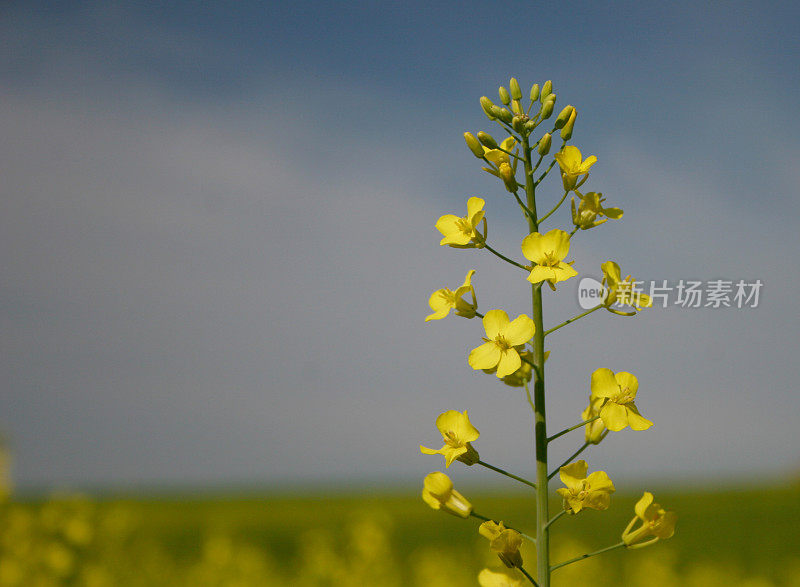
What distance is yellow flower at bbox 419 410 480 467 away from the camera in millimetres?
1998

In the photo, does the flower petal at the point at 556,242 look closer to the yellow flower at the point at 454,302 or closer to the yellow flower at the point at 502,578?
the yellow flower at the point at 454,302

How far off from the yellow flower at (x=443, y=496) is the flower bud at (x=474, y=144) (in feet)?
3.26

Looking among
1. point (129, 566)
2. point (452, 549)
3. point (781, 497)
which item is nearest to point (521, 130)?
point (129, 566)

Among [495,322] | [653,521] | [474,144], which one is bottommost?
[653,521]

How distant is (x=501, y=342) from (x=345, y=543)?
4.88 m

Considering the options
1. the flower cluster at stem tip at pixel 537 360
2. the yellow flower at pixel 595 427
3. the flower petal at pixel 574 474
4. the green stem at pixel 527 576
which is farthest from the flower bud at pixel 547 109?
the green stem at pixel 527 576

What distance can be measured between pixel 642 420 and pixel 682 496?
59.5 ft

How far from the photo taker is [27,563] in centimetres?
522

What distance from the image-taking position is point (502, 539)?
75.6 inches

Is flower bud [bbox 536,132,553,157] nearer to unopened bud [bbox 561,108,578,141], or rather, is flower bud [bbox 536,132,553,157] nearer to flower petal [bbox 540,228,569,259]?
unopened bud [bbox 561,108,578,141]

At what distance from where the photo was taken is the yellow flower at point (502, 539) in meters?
1.92

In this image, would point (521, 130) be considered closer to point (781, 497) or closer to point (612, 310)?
point (612, 310)

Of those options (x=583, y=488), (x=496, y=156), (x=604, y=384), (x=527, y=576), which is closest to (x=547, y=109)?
(x=496, y=156)

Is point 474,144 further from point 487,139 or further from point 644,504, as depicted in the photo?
point 644,504
